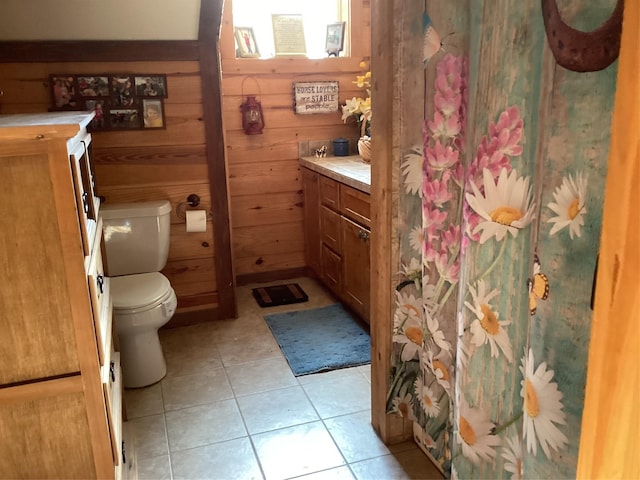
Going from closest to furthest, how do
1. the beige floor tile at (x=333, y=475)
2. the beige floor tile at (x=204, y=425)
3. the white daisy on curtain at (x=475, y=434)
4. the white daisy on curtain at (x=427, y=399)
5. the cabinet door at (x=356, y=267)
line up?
the white daisy on curtain at (x=475, y=434)
the white daisy on curtain at (x=427, y=399)
the beige floor tile at (x=333, y=475)
the beige floor tile at (x=204, y=425)
the cabinet door at (x=356, y=267)

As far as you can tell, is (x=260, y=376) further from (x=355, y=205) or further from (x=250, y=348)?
(x=355, y=205)

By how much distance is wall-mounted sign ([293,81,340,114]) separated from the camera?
379 cm

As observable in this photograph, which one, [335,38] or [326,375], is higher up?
[335,38]

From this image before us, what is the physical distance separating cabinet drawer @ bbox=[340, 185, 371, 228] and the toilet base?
1.20 meters

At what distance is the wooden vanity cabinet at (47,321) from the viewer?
1.32 m

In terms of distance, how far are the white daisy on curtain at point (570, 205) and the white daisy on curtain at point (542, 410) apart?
29cm

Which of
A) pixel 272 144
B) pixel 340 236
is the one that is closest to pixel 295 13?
pixel 272 144

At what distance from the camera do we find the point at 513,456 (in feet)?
4.73

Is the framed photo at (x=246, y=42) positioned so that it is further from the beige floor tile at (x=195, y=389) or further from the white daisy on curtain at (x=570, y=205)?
the white daisy on curtain at (x=570, y=205)

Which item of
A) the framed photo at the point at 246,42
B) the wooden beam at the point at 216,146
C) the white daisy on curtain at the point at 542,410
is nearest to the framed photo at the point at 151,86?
the wooden beam at the point at 216,146

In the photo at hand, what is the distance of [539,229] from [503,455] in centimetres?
66

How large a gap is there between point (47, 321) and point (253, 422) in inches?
47.0

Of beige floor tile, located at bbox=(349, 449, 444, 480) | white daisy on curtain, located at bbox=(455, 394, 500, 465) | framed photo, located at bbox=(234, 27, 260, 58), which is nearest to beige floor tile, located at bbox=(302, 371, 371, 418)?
beige floor tile, located at bbox=(349, 449, 444, 480)

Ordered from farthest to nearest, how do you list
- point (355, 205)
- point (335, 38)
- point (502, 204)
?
point (335, 38)
point (355, 205)
point (502, 204)
